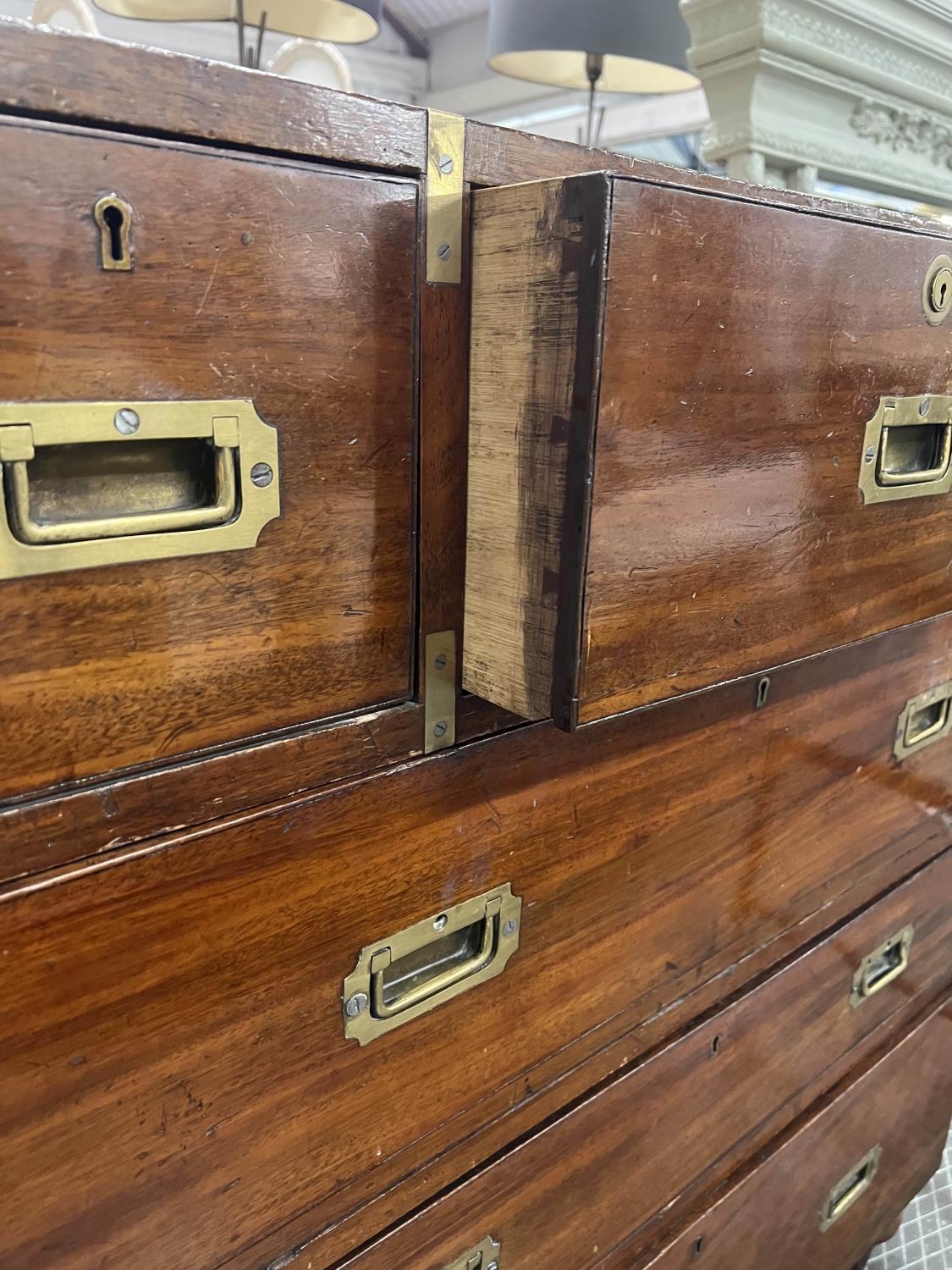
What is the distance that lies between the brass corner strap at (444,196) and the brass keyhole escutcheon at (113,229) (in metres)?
0.14

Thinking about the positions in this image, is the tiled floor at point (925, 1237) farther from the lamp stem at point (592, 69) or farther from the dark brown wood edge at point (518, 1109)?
the lamp stem at point (592, 69)

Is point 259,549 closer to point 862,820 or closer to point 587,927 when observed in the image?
point 587,927

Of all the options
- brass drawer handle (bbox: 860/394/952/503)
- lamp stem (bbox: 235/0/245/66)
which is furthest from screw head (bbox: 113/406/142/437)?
lamp stem (bbox: 235/0/245/66)

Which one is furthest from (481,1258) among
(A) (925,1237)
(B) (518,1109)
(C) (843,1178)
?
(A) (925,1237)

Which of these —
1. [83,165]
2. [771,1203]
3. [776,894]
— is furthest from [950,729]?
[83,165]

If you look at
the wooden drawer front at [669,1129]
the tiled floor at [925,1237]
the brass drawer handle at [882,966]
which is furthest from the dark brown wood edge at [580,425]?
the tiled floor at [925,1237]

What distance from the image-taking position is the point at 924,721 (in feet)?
2.87

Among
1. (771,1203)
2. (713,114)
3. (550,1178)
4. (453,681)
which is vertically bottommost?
(771,1203)

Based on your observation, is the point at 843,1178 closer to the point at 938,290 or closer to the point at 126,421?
the point at 938,290

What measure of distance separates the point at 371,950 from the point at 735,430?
0.33 m

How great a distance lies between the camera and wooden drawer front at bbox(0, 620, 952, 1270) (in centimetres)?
41

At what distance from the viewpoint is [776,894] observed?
2.49 ft

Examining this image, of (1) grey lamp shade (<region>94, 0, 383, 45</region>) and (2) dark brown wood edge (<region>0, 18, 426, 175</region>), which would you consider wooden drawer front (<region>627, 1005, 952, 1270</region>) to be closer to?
(2) dark brown wood edge (<region>0, 18, 426, 175</region>)

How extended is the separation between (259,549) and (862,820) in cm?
63
